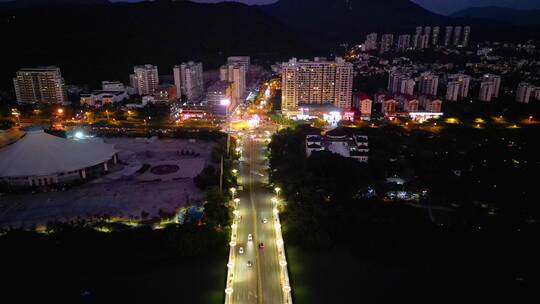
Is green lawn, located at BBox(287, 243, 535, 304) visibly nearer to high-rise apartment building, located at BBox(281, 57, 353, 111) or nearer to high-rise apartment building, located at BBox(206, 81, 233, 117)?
high-rise apartment building, located at BBox(206, 81, 233, 117)

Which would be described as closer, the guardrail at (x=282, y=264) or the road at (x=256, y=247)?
the guardrail at (x=282, y=264)

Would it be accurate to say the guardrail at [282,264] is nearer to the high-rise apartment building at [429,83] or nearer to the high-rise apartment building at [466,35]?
the high-rise apartment building at [429,83]

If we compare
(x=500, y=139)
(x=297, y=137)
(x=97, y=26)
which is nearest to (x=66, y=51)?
(x=97, y=26)

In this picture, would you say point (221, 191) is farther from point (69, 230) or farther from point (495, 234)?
point (495, 234)

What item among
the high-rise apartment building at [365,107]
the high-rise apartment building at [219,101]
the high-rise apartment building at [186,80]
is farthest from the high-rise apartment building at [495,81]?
the high-rise apartment building at [186,80]

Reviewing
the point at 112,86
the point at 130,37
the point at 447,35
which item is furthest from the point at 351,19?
the point at 112,86

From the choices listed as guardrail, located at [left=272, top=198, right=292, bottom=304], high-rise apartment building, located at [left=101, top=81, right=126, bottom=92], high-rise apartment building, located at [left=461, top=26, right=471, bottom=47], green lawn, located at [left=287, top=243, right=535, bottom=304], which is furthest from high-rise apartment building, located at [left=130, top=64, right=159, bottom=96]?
high-rise apartment building, located at [left=461, top=26, right=471, bottom=47]
